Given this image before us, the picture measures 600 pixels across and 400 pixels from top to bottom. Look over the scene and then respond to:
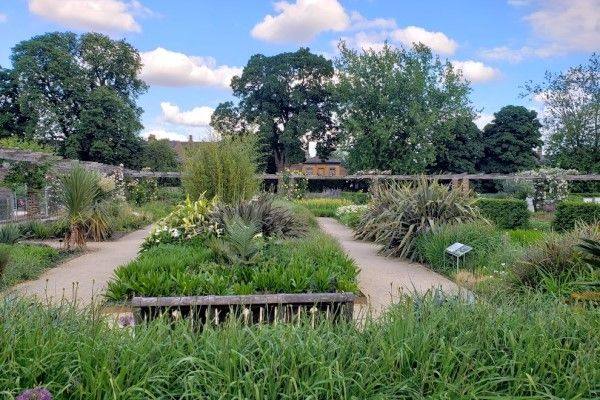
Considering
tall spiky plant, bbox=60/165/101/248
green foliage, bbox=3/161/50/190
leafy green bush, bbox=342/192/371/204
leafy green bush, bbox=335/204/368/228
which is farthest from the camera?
leafy green bush, bbox=342/192/371/204

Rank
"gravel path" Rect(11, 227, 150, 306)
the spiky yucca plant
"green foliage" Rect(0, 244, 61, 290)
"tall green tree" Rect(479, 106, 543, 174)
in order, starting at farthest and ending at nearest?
1. "tall green tree" Rect(479, 106, 543, 174)
2. the spiky yucca plant
3. "green foliage" Rect(0, 244, 61, 290)
4. "gravel path" Rect(11, 227, 150, 306)

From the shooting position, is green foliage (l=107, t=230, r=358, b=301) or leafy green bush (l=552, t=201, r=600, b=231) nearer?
green foliage (l=107, t=230, r=358, b=301)

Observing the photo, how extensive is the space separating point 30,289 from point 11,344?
182 inches

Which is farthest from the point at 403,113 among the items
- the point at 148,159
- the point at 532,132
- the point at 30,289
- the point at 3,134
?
the point at 30,289

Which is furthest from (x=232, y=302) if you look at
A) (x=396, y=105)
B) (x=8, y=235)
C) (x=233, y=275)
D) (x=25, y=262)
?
(x=396, y=105)

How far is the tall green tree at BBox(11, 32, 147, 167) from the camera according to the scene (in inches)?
1276

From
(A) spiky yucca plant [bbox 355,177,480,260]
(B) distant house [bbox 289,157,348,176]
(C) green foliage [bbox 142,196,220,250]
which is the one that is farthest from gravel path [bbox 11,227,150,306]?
(B) distant house [bbox 289,157,348,176]

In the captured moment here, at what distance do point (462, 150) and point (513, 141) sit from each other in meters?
3.50

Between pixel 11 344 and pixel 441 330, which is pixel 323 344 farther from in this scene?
pixel 11 344

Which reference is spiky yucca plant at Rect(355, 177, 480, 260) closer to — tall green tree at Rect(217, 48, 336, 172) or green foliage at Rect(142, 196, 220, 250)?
green foliage at Rect(142, 196, 220, 250)

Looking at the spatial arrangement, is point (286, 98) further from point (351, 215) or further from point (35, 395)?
point (35, 395)

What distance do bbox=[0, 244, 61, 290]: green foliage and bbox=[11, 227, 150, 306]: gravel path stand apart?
12 centimetres

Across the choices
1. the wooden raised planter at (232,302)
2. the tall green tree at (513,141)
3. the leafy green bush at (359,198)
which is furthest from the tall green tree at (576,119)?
the wooden raised planter at (232,302)

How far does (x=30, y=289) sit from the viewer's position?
6.60 m
